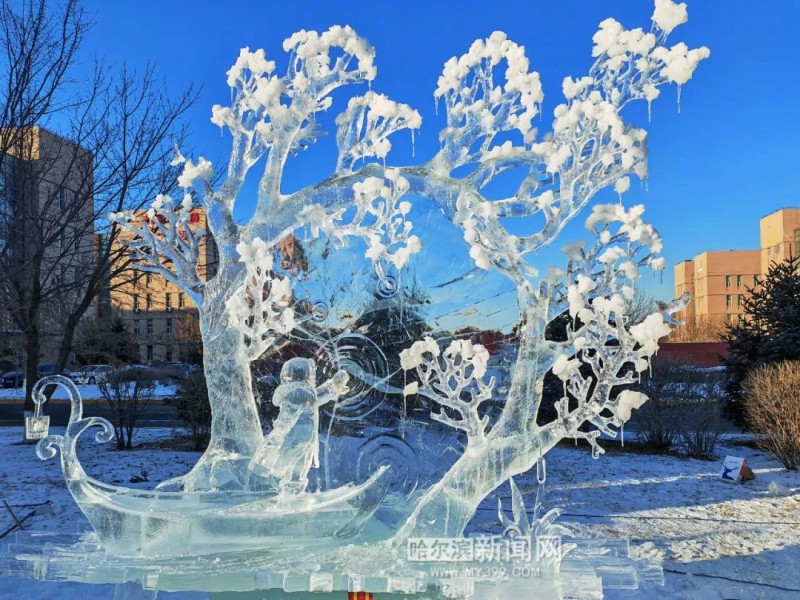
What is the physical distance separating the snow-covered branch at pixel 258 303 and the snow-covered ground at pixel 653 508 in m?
1.38

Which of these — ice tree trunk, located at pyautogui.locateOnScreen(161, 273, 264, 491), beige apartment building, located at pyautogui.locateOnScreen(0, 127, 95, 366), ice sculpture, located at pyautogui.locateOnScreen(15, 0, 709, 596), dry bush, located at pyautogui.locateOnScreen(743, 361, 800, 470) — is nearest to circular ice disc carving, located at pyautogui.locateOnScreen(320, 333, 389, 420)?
ice sculpture, located at pyautogui.locateOnScreen(15, 0, 709, 596)

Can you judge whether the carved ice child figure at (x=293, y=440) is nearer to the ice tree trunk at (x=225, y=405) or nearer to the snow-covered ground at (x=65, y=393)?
the ice tree trunk at (x=225, y=405)

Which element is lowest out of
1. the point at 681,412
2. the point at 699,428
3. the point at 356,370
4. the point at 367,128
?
the point at 699,428

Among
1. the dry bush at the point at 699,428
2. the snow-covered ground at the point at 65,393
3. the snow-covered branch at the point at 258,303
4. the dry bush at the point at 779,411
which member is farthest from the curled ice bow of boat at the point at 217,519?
the snow-covered ground at the point at 65,393

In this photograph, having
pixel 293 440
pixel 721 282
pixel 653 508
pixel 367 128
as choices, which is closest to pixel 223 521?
pixel 293 440

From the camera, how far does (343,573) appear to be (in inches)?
105

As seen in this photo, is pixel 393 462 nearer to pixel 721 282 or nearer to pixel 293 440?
pixel 293 440

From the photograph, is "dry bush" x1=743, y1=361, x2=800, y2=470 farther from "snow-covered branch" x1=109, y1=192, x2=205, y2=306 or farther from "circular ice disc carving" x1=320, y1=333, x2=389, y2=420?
"snow-covered branch" x1=109, y1=192, x2=205, y2=306

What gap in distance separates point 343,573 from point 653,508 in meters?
5.16

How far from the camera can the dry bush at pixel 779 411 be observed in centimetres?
829

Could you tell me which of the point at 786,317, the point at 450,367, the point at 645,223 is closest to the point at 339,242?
the point at 450,367

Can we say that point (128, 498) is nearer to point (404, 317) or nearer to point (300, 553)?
point (300, 553)

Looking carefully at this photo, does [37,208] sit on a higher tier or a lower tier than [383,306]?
higher

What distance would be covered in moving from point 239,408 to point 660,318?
2394 millimetres
